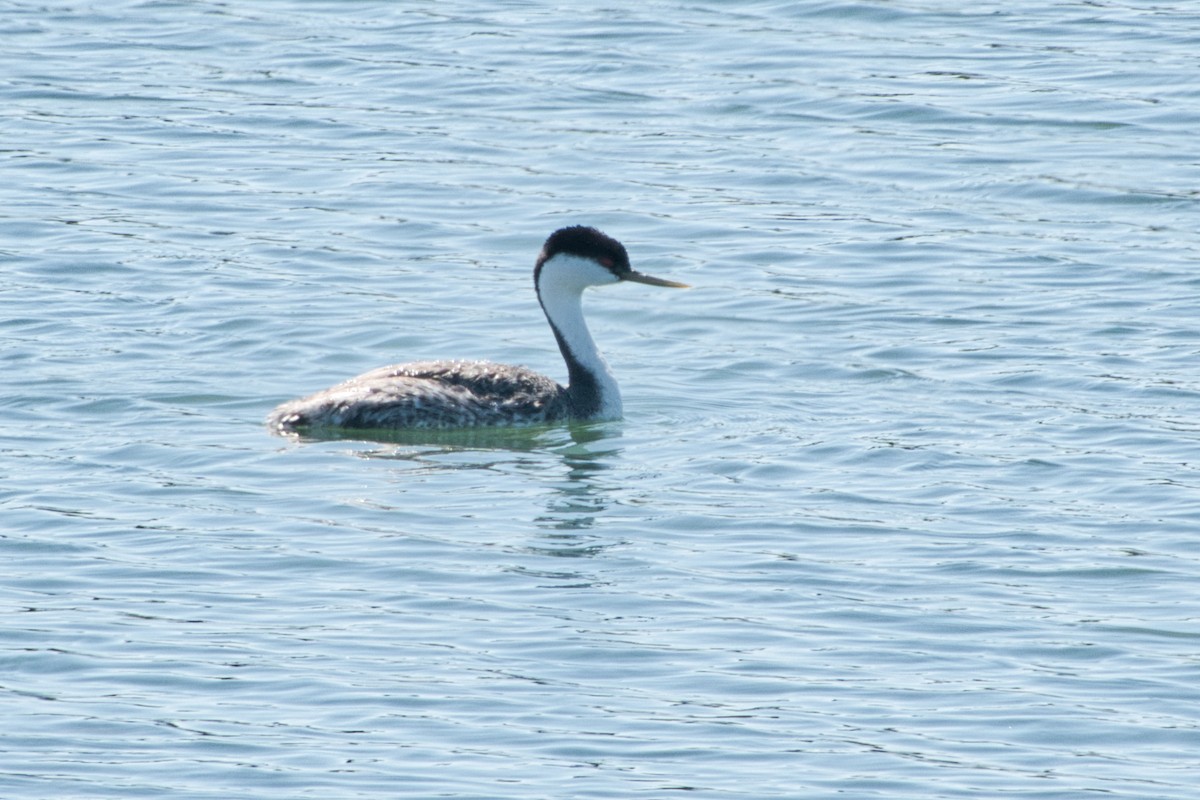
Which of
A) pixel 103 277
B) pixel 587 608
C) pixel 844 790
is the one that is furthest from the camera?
pixel 103 277

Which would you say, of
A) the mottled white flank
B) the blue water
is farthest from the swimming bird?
the blue water

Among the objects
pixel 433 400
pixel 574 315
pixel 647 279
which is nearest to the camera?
pixel 433 400

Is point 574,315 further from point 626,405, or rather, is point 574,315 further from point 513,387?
point 513,387

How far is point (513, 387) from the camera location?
15.5 metres

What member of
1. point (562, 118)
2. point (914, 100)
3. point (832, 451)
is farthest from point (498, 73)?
point (832, 451)

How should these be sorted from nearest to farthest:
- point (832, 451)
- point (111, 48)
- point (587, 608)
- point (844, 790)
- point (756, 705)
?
1. point (844, 790)
2. point (756, 705)
3. point (587, 608)
4. point (832, 451)
5. point (111, 48)

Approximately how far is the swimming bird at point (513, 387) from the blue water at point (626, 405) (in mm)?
204

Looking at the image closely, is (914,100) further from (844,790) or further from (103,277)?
(844,790)

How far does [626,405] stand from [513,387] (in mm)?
921

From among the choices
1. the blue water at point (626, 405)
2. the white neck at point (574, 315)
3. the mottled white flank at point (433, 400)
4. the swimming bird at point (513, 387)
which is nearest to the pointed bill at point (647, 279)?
the swimming bird at point (513, 387)

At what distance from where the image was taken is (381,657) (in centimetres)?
1083

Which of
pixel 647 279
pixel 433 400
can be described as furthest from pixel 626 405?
pixel 433 400

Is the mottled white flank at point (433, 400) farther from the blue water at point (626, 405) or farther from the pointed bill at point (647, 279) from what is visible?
the pointed bill at point (647, 279)

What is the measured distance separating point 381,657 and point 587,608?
123 centimetres
